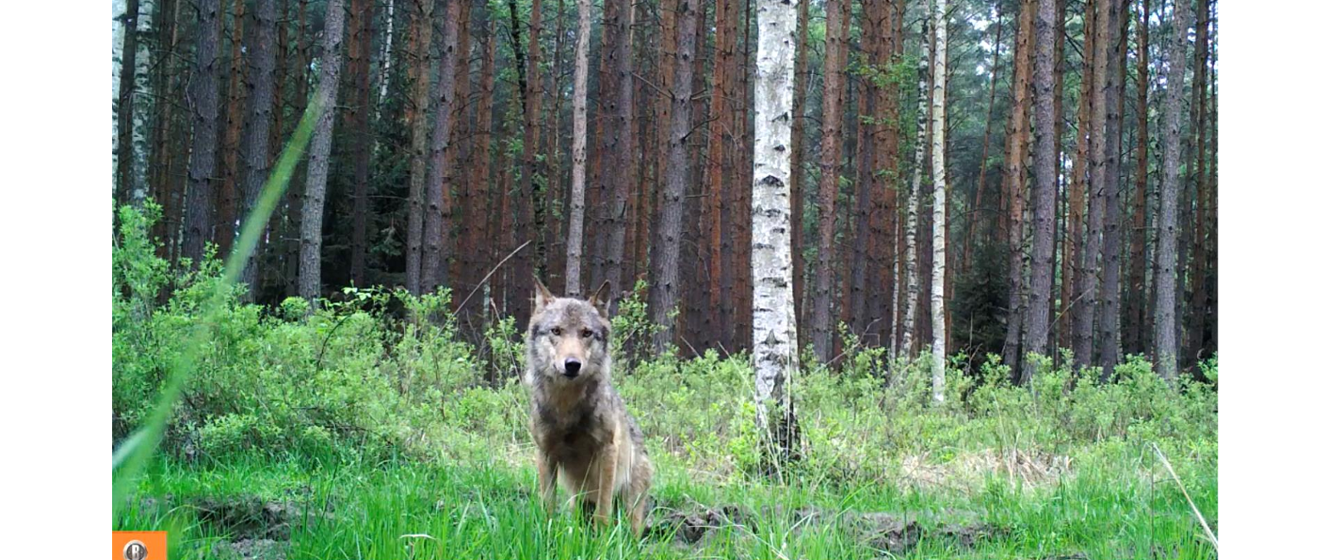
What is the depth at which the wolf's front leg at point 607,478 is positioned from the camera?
162 inches

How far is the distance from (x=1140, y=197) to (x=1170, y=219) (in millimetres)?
3762

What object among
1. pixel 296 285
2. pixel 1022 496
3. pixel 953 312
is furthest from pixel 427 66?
pixel 1022 496

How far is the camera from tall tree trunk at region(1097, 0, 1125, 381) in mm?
10664

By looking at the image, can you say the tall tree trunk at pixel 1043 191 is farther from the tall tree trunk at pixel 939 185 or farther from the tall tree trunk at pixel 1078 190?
the tall tree trunk at pixel 1078 190

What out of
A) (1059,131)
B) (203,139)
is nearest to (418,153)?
(203,139)

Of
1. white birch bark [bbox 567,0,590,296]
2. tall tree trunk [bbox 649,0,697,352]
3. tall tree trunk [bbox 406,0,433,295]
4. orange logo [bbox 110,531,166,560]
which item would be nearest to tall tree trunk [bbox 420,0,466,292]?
tall tree trunk [bbox 406,0,433,295]

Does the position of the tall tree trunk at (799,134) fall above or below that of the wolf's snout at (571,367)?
above

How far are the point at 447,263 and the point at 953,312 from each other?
365 inches

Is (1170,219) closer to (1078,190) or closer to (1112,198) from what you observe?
(1112,198)

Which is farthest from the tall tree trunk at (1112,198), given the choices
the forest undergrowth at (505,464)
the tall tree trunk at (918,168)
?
the tall tree trunk at (918,168)

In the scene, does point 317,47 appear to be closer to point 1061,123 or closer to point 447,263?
point 447,263

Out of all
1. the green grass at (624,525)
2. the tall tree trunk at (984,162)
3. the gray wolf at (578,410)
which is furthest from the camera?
the tall tree trunk at (984,162)

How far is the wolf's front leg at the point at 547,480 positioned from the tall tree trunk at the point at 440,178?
886 centimetres

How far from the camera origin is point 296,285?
907 centimetres
